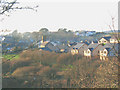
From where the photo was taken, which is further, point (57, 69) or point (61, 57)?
point (61, 57)

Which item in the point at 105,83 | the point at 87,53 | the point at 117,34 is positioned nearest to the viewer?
the point at 117,34

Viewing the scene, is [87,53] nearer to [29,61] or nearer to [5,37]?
[29,61]

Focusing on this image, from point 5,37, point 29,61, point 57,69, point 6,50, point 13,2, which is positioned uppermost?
point 13,2

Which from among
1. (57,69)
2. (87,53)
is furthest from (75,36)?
(57,69)

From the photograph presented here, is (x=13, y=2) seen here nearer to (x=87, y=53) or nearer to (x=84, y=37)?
(x=87, y=53)

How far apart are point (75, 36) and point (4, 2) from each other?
90.3 feet

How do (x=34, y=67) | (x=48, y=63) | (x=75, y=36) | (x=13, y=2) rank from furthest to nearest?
(x=75, y=36) < (x=48, y=63) < (x=34, y=67) < (x=13, y=2)

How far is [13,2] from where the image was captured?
1664 millimetres

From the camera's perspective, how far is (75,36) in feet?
94.9

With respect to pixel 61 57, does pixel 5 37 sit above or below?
above

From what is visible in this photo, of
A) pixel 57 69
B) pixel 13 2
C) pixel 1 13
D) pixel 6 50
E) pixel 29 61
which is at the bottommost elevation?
pixel 57 69

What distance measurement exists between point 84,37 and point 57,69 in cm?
1857

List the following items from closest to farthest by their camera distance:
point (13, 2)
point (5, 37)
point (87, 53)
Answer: point (13, 2), point (5, 37), point (87, 53)

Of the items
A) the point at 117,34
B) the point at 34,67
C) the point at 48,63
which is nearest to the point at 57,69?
the point at 48,63
